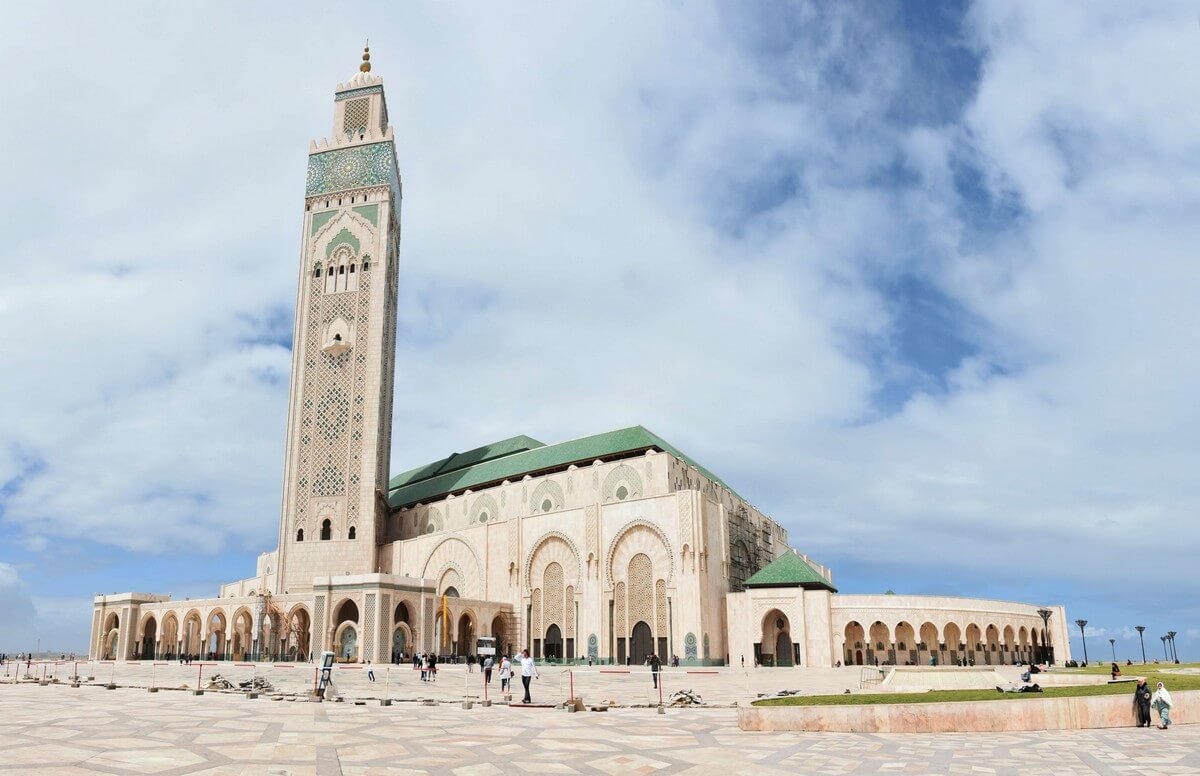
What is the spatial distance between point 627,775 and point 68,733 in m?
6.76

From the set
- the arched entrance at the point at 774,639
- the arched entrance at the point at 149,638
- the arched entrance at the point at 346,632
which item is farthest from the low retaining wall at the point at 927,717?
the arched entrance at the point at 149,638

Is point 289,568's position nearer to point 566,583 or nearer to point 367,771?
point 566,583

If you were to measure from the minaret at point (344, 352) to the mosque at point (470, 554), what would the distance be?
110 mm

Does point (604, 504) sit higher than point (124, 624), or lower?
higher

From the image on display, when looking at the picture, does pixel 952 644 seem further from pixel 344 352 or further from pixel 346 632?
pixel 344 352

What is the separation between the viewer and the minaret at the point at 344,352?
150 feet

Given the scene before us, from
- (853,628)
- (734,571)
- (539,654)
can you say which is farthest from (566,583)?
(853,628)

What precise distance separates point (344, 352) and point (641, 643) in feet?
75.4

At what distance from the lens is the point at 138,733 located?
413 inches

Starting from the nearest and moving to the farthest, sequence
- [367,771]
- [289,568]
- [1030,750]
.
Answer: [367,771] < [1030,750] < [289,568]

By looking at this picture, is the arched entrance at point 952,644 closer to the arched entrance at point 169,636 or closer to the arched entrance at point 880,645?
the arched entrance at point 880,645

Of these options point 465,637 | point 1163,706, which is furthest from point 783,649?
point 1163,706

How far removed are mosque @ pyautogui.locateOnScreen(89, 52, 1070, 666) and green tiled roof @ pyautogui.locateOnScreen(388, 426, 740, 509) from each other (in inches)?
6.1

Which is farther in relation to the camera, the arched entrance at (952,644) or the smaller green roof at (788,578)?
the arched entrance at (952,644)
